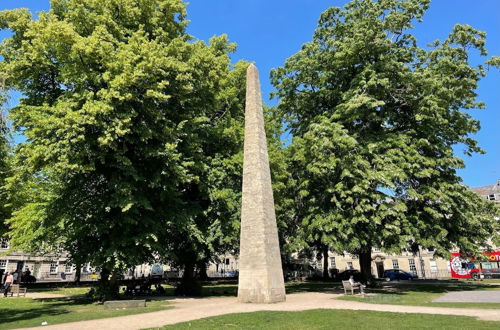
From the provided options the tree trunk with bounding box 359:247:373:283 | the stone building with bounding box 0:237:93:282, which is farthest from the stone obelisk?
the stone building with bounding box 0:237:93:282

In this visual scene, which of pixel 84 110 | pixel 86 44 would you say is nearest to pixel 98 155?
pixel 84 110

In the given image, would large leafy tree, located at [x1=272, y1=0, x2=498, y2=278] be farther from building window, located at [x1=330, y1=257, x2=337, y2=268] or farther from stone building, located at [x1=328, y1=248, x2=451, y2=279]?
building window, located at [x1=330, y1=257, x2=337, y2=268]

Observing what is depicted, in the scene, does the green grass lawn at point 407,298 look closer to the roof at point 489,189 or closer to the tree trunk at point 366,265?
the tree trunk at point 366,265

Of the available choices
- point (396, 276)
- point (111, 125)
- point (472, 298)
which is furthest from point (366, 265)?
point (396, 276)

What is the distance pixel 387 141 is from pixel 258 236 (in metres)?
10.5

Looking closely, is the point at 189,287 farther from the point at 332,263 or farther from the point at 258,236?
the point at 332,263

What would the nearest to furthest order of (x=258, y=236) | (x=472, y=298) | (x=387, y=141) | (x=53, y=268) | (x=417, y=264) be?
1. (x=258, y=236)
2. (x=472, y=298)
3. (x=387, y=141)
4. (x=53, y=268)
5. (x=417, y=264)

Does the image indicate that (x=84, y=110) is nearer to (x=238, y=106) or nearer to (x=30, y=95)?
(x=30, y=95)

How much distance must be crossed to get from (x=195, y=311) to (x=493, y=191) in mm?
64884

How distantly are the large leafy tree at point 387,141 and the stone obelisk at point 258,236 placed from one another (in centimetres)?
385

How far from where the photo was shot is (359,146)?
69.3 feet

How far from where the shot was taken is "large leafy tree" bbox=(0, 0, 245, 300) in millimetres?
15477

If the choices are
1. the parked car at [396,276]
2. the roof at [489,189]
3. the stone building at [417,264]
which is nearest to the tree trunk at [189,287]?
the parked car at [396,276]

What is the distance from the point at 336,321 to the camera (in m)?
10.7
